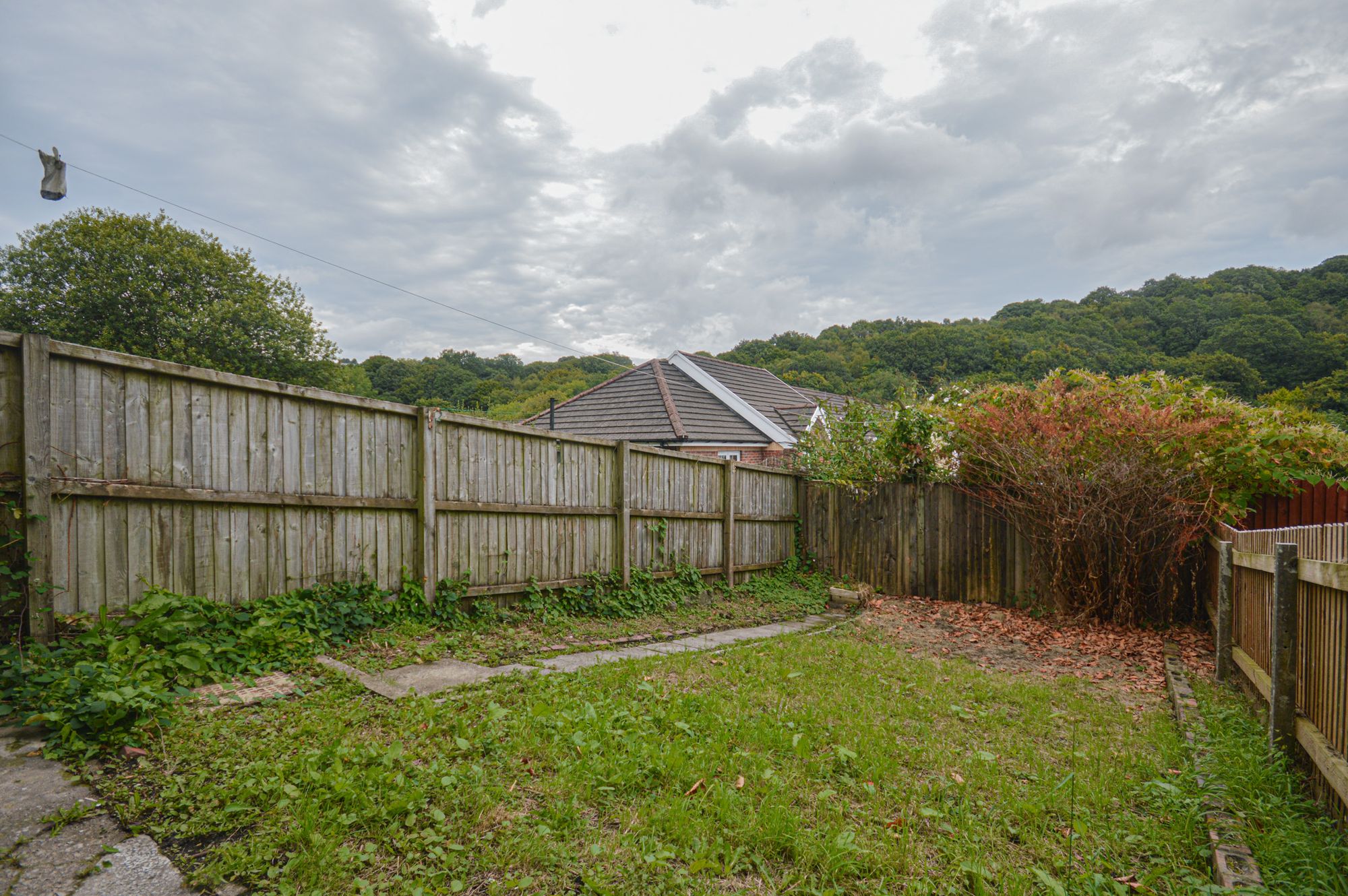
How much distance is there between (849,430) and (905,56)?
5519mm

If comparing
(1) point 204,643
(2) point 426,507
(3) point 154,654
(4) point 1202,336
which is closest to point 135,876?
(3) point 154,654

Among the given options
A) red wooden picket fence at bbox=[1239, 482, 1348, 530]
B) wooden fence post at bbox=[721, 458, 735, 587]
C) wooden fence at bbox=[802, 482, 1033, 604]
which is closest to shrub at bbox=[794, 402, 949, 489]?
wooden fence at bbox=[802, 482, 1033, 604]

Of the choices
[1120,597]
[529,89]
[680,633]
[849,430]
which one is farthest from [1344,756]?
[529,89]

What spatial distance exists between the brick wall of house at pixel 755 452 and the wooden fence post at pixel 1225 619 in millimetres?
12321

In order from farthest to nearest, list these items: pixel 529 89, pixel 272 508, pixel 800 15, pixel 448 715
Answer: pixel 529 89
pixel 800 15
pixel 272 508
pixel 448 715

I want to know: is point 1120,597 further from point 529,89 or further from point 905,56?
point 529,89

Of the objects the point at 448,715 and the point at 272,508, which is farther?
the point at 272,508

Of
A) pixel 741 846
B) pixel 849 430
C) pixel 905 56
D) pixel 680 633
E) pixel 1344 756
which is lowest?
pixel 680 633

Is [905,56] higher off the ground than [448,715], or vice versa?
[905,56]

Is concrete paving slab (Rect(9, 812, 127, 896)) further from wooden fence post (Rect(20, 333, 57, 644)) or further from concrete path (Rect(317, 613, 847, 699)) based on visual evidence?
wooden fence post (Rect(20, 333, 57, 644))

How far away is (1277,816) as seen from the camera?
2.31 meters

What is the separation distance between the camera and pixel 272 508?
418 centimetres

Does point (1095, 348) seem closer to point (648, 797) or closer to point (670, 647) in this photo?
point (670, 647)

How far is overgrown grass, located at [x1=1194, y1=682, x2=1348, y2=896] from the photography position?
190 centimetres
